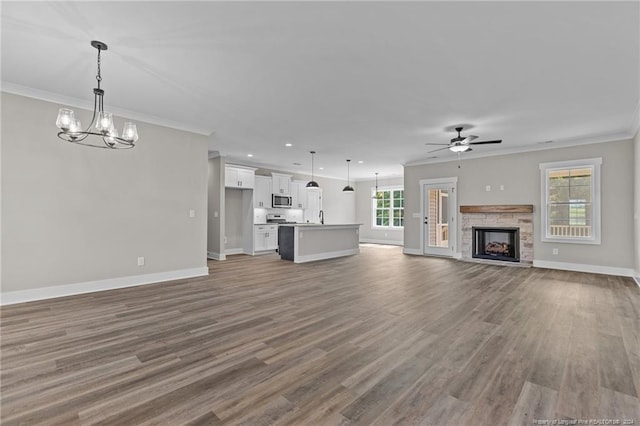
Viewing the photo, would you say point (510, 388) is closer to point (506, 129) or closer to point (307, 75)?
point (307, 75)

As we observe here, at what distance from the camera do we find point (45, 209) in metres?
3.93

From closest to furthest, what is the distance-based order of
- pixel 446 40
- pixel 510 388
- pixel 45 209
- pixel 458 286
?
pixel 510 388
pixel 446 40
pixel 45 209
pixel 458 286

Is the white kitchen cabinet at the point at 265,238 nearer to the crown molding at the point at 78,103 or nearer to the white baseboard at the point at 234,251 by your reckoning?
the white baseboard at the point at 234,251

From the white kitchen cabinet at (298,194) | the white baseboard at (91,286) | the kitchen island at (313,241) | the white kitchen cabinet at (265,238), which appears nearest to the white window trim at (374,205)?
the white kitchen cabinet at (298,194)

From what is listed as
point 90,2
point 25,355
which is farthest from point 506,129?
point 25,355

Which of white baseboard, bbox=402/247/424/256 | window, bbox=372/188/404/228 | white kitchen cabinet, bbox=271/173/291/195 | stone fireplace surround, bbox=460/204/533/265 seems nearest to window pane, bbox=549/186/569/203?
stone fireplace surround, bbox=460/204/533/265

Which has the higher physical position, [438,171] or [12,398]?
[438,171]

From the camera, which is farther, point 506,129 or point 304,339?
point 506,129

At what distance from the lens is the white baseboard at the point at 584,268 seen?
18.5ft

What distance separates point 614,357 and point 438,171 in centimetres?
638

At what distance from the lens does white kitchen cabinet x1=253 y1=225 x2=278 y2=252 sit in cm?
870

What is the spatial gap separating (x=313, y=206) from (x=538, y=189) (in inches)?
268

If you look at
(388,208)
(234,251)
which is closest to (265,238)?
(234,251)

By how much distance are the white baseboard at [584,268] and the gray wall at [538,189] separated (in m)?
0.07
